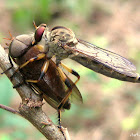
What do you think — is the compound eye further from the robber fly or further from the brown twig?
the brown twig

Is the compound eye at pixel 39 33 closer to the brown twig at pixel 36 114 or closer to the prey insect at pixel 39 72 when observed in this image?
the prey insect at pixel 39 72

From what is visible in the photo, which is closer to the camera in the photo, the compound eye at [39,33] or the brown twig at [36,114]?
the brown twig at [36,114]

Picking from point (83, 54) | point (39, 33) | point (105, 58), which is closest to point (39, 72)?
point (39, 33)

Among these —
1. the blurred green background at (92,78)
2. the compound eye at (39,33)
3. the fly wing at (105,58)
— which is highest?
the compound eye at (39,33)

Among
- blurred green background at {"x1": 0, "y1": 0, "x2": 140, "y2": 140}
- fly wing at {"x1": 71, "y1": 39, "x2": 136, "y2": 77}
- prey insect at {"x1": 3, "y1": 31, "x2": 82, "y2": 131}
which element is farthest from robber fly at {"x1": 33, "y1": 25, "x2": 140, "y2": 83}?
blurred green background at {"x1": 0, "y1": 0, "x2": 140, "y2": 140}

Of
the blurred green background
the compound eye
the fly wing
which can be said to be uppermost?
the compound eye

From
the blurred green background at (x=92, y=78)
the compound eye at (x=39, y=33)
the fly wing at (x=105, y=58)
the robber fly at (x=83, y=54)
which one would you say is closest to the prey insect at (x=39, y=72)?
the compound eye at (x=39, y=33)
